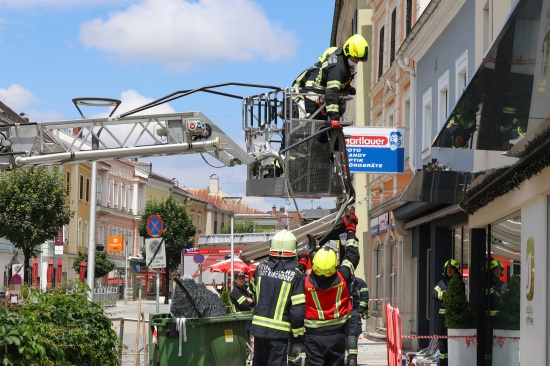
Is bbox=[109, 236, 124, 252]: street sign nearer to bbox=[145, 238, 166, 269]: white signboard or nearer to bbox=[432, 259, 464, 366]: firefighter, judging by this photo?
bbox=[145, 238, 166, 269]: white signboard

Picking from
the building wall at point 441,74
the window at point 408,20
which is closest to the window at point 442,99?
the building wall at point 441,74

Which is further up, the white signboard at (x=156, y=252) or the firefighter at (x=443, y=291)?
the white signboard at (x=156, y=252)

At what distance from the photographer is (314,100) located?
41.7 feet

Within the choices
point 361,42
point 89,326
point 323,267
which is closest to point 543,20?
point 323,267

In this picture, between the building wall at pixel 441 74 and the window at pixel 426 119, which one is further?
the window at pixel 426 119

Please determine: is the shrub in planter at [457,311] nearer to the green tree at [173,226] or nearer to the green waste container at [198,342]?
the green waste container at [198,342]

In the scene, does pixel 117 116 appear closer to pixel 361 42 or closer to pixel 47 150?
pixel 47 150

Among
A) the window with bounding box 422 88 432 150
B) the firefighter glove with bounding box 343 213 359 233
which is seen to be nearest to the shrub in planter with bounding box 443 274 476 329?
the firefighter glove with bounding box 343 213 359 233

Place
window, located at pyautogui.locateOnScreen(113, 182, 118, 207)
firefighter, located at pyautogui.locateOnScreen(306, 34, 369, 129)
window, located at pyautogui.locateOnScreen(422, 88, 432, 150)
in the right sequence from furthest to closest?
window, located at pyautogui.locateOnScreen(113, 182, 118, 207)
window, located at pyautogui.locateOnScreen(422, 88, 432, 150)
firefighter, located at pyautogui.locateOnScreen(306, 34, 369, 129)

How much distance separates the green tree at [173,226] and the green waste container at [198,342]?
68879 mm

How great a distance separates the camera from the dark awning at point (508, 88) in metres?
7.72

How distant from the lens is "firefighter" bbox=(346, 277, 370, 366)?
16.8 metres

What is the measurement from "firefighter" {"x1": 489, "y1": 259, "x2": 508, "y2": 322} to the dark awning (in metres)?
2.18

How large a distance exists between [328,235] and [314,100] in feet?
5.71
